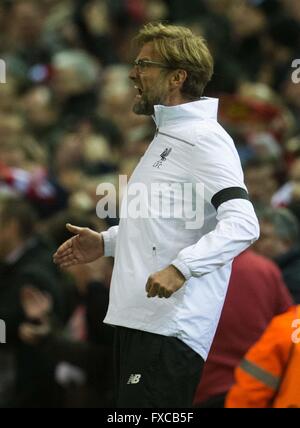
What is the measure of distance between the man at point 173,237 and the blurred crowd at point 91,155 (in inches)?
71.3

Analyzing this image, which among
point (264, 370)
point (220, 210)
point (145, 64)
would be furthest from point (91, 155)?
point (220, 210)

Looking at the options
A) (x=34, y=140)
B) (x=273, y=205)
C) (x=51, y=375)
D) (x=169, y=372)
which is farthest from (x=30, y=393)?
(x=34, y=140)

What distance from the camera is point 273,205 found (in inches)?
326

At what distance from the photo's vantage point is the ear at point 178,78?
15.6 ft

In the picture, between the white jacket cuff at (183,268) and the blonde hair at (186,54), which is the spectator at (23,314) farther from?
the white jacket cuff at (183,268)

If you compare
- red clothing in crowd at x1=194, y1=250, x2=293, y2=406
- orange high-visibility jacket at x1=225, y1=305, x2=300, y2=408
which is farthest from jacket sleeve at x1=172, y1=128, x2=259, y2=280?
red clothing in crowd at x1=194, y1=250, x2=293, y2=406

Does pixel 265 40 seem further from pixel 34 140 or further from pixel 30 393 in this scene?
pixel 30 393

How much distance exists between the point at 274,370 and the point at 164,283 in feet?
4.05

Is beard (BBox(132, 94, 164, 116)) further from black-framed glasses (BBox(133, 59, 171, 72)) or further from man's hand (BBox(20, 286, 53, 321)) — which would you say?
man's hand (BBox(20, 286, 53, 321))

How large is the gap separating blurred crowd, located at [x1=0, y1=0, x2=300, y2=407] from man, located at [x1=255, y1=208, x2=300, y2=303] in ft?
0.03

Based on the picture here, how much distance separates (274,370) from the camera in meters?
5.29

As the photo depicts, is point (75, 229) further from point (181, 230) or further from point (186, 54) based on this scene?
point (186, 54)

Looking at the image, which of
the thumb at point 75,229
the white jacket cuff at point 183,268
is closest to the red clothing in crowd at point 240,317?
the thumb at point 75,229

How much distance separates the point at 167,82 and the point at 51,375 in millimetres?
3232
